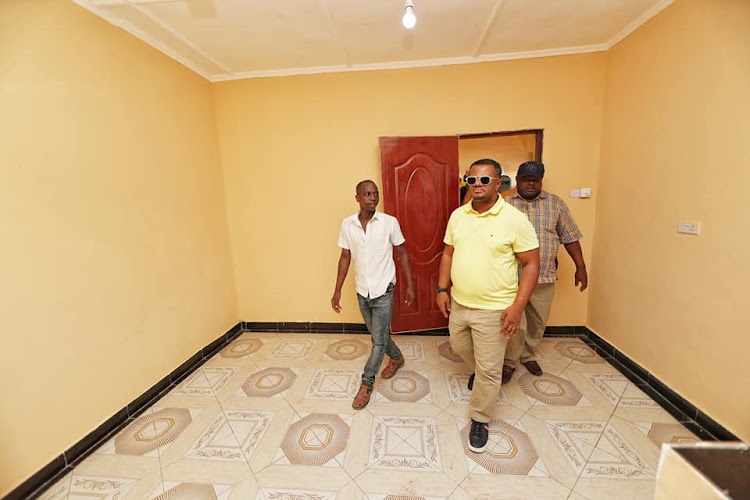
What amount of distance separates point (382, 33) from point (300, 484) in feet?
9.83

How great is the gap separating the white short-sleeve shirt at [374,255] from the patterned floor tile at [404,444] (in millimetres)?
820

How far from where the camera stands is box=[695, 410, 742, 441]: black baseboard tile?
5.35 feet

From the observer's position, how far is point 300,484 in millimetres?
1494

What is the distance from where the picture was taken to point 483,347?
1.61 meters

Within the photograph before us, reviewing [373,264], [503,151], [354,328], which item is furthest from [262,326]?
[503,151]

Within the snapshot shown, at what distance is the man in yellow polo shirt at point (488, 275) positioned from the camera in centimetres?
152

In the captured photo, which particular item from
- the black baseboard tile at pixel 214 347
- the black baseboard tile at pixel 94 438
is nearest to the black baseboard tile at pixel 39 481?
the black baseboard tile at pixel 94 438

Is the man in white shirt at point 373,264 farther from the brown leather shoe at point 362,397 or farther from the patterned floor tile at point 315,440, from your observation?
the patterned floor tile at point 315,440

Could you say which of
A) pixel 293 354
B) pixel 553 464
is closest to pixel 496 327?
pixel 553 464

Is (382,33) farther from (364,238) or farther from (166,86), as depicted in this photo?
(166,86)

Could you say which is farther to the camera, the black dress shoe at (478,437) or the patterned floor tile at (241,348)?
the patterned floor tile at (241,348)

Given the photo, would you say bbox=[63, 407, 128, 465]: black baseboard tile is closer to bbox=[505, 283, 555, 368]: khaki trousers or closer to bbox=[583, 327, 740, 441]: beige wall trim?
bbox=[505, 283, 555, 368]: khaki trousers

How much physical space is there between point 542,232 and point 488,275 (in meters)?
1.00

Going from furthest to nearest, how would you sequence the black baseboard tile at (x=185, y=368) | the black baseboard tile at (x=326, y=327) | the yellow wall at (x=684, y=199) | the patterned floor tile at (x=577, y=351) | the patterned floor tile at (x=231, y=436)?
the black baseboard tile at (x=326, y=327) < the patterned floor tile at (x=577, y=351) < the black baseboard tile at (x=185, y=368) < the patterned floor tile at (x=231, y=436) < the yellow wall at (x=684, y=199)
